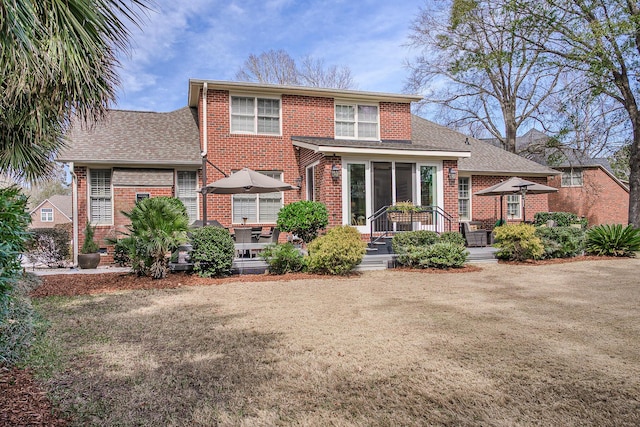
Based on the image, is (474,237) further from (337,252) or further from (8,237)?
(8,237)

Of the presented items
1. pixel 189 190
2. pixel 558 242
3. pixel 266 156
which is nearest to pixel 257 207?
pixel 266 156

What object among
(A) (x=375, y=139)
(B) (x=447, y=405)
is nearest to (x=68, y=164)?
(A) (x=375, y=139)

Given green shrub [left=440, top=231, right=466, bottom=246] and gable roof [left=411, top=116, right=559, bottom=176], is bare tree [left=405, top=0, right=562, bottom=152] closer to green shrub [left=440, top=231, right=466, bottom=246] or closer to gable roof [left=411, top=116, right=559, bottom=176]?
gable roof [left=411, top=116, right=559, bottom=176]

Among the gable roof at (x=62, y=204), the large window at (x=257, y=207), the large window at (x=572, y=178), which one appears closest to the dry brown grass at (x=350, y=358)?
the large window at (x=257, y=207)

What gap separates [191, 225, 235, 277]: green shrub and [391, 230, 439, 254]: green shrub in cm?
433

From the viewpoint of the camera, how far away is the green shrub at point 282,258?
952 cm

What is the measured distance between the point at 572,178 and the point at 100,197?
84.6 feet

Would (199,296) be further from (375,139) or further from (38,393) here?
(375,139)

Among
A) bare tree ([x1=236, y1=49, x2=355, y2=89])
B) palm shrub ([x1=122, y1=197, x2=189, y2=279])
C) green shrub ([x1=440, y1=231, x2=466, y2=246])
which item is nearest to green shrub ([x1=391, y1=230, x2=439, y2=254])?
green shrub ([x1=440, y1=231, x2=466, y2=246])

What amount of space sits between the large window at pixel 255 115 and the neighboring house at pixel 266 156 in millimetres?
35

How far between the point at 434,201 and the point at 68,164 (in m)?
11.7

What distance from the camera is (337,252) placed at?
30.8ft

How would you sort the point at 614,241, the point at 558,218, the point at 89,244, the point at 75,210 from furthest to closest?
the point at 558,218
the point at 614,241
the point at 75,210
the point at 89,244

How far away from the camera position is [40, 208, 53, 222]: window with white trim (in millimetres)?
47216
